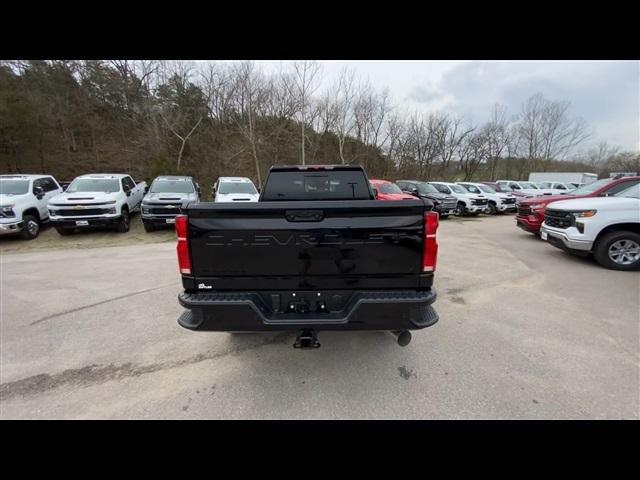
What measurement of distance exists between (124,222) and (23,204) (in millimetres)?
2666

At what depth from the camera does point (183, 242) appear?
2.15 metres

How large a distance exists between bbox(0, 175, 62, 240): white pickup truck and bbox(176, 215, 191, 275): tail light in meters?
9.96

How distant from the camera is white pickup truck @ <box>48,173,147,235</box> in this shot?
812 cm

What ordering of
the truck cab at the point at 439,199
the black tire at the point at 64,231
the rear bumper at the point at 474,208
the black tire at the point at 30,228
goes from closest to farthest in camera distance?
the black tire at the point at 30,228, the black tire at the point at 64,231, the truck cab at the point at 439,199, the rear bumper at the point at 474,208

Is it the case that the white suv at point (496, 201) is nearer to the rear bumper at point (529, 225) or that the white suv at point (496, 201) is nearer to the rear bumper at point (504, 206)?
the rear bumper at point (504, 206)

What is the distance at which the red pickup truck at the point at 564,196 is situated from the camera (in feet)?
21.6

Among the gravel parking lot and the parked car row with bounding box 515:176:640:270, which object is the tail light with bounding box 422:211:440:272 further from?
the parked car row with bounding box 515:176:640:270

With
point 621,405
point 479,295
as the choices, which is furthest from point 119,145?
point 621,405

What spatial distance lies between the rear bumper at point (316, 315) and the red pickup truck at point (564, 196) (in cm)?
737

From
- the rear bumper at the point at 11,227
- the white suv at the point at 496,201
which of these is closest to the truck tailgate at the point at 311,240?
the rear bumper at the point at 11,227

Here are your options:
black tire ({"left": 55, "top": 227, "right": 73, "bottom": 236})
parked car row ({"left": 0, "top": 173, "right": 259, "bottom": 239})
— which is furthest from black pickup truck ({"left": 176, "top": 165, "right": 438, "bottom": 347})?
black tire ({"left": 55, "top": 227, "right": 73, "bottom": 236})

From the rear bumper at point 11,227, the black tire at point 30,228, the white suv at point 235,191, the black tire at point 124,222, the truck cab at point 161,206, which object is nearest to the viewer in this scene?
the rear bumper at point 11,227

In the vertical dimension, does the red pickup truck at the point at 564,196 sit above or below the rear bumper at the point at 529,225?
above

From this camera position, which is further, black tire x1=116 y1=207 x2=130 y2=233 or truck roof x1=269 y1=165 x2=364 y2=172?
black tire x1=116 y1=207 x2=130 y2=233
